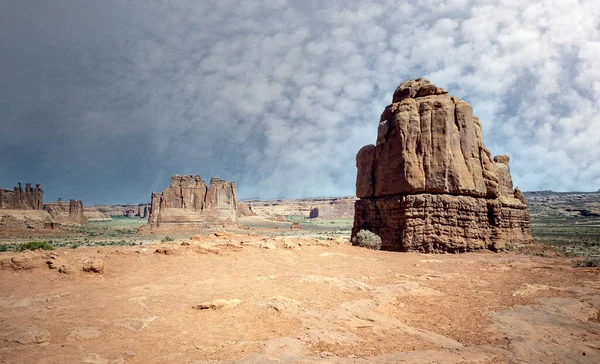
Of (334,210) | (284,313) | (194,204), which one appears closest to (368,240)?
(284,313)

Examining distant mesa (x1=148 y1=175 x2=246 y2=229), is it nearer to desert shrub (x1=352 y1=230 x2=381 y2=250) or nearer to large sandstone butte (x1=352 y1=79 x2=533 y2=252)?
desert shrub (x1=352 y1=230 x2=381 y2=250)

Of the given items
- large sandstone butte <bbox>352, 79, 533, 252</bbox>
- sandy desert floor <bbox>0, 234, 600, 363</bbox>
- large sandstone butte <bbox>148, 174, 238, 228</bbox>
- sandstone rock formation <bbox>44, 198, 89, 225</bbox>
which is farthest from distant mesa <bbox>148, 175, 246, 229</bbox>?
sandy desert floor <bbox>0, 234, 600, 363</bbox>

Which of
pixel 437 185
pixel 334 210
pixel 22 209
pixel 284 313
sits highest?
pixel 437 185

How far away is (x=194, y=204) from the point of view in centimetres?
7169

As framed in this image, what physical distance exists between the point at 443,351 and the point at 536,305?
191 inches

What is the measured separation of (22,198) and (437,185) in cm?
7994

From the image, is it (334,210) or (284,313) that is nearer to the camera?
(284,313)

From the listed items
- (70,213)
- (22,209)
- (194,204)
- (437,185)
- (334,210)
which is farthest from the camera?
(334,210)

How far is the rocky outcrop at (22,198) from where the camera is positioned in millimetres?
58031

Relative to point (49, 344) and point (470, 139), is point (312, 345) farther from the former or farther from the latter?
point (470, 139)

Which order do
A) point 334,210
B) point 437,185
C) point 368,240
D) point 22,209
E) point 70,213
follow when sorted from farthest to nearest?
point 334,210
point 70,213
point 22,209
point 368,240
point 437,185

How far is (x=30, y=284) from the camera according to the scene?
7.86 meters

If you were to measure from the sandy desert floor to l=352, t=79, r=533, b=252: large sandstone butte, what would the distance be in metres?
6.53

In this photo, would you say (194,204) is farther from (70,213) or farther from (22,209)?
(70,213)
